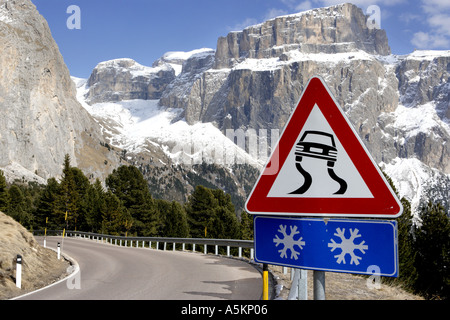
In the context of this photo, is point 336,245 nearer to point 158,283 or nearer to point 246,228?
point 158,283

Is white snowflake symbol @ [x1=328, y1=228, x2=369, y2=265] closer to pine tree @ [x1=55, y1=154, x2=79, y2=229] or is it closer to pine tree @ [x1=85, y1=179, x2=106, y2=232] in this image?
pine tree @ [x1=85, y1=179, x2=106, y2=232]

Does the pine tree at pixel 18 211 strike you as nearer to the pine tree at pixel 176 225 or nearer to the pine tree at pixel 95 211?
the pine tree at pixel 95 211

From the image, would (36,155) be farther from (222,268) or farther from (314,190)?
(314,190)

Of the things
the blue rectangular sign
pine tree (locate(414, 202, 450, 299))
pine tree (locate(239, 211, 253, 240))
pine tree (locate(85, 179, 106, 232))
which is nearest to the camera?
the blue rectangular sign

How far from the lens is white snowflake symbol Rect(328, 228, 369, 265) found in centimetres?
271

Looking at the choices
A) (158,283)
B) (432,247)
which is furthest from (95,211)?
(158,283)

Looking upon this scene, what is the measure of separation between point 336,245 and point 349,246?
82 mm

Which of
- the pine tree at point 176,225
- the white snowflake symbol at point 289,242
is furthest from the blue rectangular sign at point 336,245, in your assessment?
the pine tree at point 176,225

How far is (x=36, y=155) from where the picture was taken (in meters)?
187

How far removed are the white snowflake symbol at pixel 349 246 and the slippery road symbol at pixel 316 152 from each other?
0.27m

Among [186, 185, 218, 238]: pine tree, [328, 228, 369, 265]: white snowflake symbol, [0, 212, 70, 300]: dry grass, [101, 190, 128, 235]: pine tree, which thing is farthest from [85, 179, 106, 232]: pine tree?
[328, 228, 369, 265]: white snowflake symbol

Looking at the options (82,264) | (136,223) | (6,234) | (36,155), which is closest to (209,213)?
(136,223)

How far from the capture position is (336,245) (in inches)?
110
